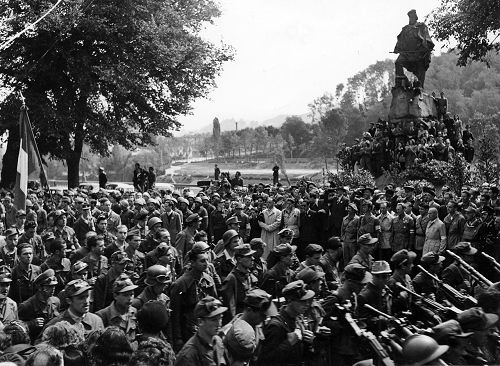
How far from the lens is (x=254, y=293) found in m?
5.25

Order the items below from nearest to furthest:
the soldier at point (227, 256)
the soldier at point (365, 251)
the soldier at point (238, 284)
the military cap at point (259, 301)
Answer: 1. the military cap at point (259, 301)
2. the soldier at point (238, 284)
3. the soldier at point (365, 251)
4. the soldier at point (227, 256)

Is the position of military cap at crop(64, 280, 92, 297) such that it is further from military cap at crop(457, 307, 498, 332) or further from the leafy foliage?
the leafy foliage

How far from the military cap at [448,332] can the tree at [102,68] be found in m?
23.3

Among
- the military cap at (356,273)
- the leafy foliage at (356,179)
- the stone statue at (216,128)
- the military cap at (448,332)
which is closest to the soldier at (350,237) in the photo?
the military cap at (356,273)

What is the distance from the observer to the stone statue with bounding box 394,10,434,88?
82.3 feet

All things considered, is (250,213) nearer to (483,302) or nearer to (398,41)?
(483,302)

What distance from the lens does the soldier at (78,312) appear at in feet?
18.1

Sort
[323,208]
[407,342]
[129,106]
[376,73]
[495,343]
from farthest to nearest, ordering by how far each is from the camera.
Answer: [376,73]
[129,106]
[323,208]
[495,343]
[407,342]

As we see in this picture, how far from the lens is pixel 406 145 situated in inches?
886

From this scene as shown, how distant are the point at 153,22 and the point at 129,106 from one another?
14.9ft

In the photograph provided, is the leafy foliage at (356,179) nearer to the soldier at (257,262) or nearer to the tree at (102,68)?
the tree at (102,68)

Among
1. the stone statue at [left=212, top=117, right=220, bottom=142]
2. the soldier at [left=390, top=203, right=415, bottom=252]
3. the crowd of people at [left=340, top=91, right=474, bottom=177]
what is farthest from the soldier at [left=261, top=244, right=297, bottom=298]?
the stone statue at [left=212, top=117, right=220, bottom=142]

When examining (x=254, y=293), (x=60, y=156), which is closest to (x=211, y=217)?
(x=254, y=293)

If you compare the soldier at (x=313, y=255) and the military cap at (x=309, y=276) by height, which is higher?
the military cap at (x=309, y=276)
